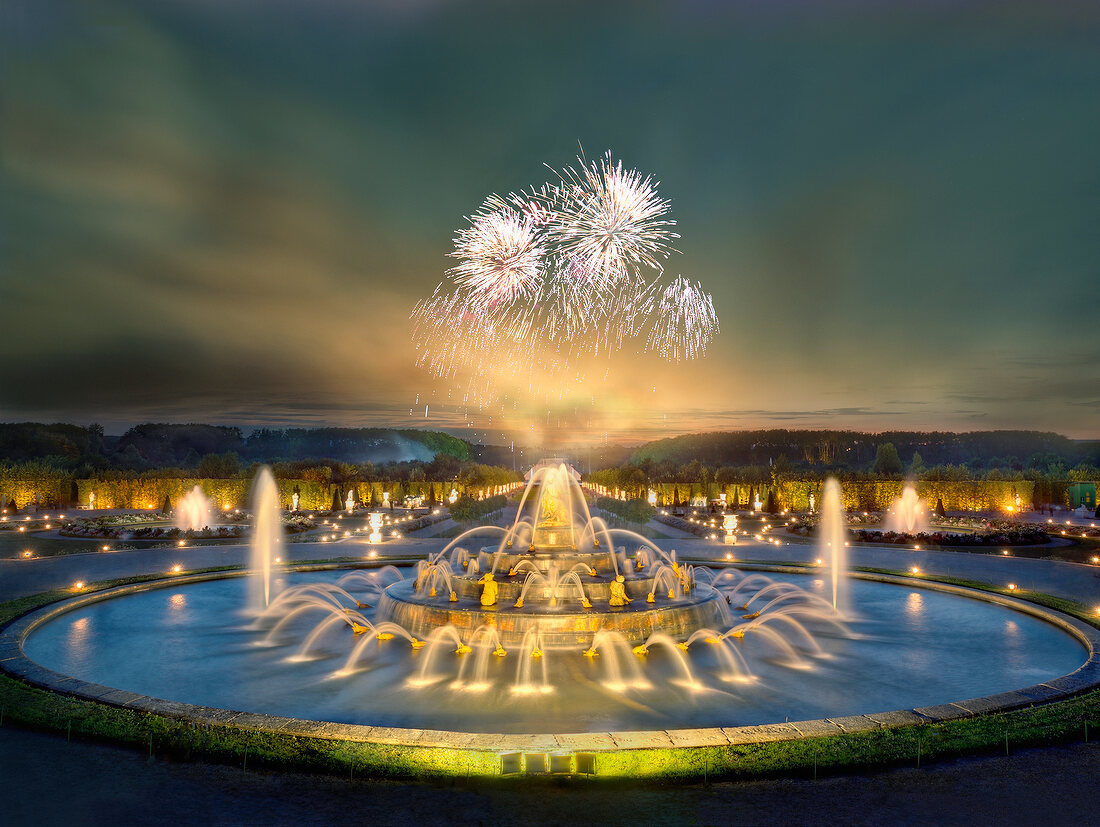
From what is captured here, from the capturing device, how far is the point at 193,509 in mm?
52250

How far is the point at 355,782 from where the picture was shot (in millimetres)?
7512

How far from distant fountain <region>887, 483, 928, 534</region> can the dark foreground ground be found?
125 feet

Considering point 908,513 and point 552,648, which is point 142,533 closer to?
point 552,648

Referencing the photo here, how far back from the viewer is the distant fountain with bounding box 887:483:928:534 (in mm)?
44100

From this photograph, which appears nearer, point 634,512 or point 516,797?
point 516,797

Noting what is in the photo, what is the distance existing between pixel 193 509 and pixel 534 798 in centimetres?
5258

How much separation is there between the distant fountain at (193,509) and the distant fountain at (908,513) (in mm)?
45092

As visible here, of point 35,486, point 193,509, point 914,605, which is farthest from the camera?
point 35,486

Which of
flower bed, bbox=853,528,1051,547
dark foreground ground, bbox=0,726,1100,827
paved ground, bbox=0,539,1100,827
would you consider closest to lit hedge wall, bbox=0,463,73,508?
paved ground, bbox=0,539,1100,827

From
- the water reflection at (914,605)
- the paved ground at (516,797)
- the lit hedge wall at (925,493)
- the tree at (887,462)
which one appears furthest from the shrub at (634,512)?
the tree at (887,462)

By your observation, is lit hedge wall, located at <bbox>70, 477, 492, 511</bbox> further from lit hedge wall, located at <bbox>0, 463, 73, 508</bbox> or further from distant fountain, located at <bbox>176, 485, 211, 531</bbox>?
distant fountain, located at <bbox>176, 485, 211, 531</bbox>

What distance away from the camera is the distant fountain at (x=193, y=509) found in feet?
155

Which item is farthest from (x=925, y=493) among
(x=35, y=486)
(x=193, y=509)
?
(x=35, y=486)

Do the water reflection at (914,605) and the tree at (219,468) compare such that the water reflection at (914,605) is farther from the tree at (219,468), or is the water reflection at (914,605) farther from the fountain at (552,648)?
the tree at (219,468)
